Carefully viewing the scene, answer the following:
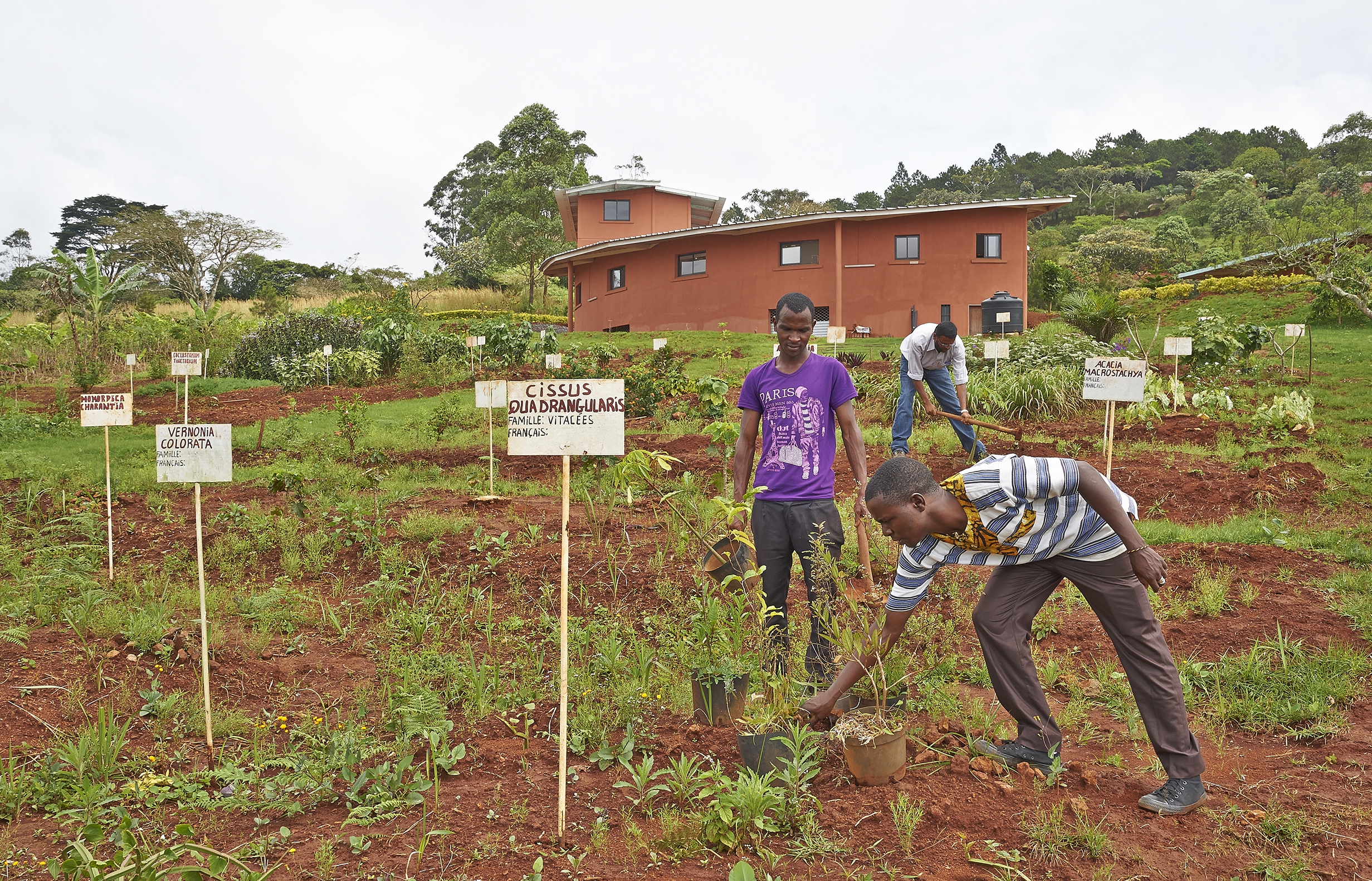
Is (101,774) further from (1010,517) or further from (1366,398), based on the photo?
(1366,398)

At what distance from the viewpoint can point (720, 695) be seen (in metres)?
3.82

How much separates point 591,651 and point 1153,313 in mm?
23597

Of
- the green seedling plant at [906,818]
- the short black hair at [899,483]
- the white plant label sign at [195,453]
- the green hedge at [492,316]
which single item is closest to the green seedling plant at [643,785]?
the green seedling plant at [906,818]

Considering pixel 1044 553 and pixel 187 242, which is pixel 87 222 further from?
pixel 1044 553

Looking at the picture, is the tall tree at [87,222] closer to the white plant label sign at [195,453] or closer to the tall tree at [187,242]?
the tall tree at [187,242]

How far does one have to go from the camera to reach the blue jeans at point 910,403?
28.9 feet

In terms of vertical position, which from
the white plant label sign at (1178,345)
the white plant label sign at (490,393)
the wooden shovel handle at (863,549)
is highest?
the white plant label sign at (1178,345)

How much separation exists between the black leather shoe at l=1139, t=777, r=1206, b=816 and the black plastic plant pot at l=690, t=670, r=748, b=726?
1.54 meters

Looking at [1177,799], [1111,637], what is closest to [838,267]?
[1111,637]

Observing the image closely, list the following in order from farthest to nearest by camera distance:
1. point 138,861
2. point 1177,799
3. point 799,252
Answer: point 799,252 < point 1177,799 < point 138,861

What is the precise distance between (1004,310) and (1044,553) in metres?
20.9

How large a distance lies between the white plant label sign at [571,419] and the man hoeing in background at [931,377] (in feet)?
18.0

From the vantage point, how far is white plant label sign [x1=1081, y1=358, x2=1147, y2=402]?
5.99 metres

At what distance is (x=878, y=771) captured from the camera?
3.28 metres
